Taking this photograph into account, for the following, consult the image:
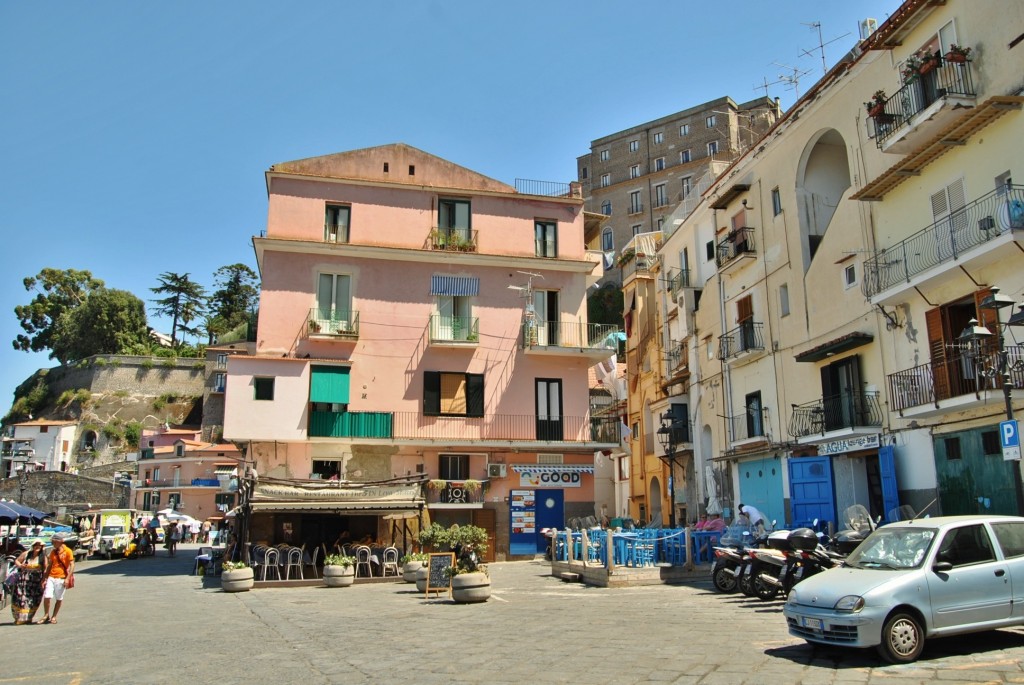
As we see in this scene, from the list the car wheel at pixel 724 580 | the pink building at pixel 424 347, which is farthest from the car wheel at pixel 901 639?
the pink building at pixel 424 347

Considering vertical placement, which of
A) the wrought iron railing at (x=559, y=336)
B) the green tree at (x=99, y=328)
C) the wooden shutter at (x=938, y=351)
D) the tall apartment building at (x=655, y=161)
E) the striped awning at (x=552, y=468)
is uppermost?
the tall apartment building at (x=655, y=161)

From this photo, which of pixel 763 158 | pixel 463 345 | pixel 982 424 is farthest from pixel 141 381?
pixel 982 424

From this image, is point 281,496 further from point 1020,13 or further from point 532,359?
point 1020,13

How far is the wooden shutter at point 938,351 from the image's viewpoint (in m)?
18.6

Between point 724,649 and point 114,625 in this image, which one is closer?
point 724,649

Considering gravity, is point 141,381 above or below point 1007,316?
above

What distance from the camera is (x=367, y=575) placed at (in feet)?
77.4

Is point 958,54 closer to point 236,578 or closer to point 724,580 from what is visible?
point 724,580

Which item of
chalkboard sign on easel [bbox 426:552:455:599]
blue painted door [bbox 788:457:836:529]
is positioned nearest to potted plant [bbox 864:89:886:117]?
→ blue painted door [bbox 788:457:836:529]

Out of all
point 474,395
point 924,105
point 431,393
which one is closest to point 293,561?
point 431,393

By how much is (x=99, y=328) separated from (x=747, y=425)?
7588 centimetres

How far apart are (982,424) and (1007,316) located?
2.46 meters

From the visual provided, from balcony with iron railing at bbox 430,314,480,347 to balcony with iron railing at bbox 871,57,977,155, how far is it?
15.7 m

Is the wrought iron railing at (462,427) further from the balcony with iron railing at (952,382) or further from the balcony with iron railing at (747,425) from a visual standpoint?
the balcony with iron railing at (952,382)
